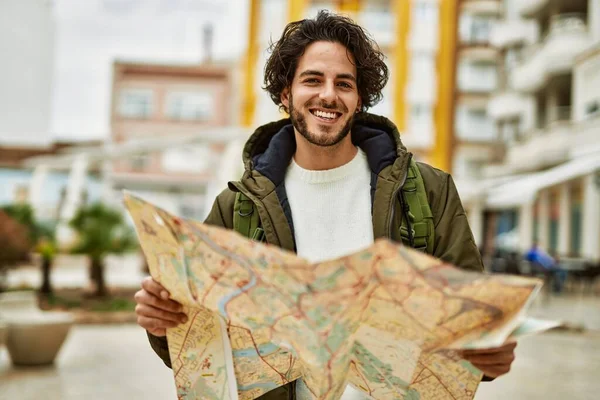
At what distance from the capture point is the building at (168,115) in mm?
41438

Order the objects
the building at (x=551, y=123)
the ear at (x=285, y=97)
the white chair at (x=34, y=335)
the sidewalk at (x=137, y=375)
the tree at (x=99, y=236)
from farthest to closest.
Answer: the building at (x=551, y=123) → the tree at (x=99, y=236) → the white chair at (x=34, y=335) → the sidewalk at (x=137, y=375) → the ear at (x=285, y=97)

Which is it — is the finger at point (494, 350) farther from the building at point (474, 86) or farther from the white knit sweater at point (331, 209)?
the building at point (474, 86)

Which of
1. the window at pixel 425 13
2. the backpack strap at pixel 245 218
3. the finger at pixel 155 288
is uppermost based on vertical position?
the window at pixel 425 13

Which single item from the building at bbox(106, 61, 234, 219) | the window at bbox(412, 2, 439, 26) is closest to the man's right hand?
the window at bbox(412, 2, 439, 26)

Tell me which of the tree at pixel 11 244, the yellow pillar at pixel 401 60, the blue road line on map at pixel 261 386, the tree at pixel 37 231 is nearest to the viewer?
the blue road line on map at pixel 261 386

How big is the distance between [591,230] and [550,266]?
3482mm

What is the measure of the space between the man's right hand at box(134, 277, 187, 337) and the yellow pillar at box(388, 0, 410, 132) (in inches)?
1195

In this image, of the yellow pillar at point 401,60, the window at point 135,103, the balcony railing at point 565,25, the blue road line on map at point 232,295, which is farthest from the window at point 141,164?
the blue road line on map at point 232,295

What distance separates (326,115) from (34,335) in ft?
24.7

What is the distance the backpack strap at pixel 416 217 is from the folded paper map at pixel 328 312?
363 millimetres

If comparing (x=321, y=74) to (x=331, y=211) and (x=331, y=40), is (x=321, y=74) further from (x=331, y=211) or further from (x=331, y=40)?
(x=331, y=211)

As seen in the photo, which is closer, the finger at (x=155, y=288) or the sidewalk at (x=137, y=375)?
the finger at (x=155, y=288)

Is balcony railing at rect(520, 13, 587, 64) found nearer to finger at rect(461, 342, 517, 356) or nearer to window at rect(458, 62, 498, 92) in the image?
window at rect(458, 62, 498, 92)

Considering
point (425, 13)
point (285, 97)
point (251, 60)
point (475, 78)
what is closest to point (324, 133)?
point (285, 97)
